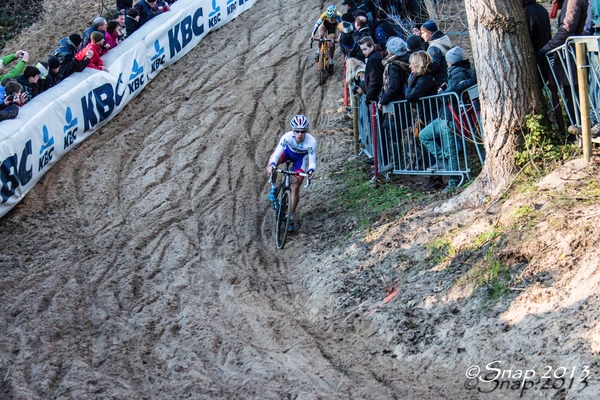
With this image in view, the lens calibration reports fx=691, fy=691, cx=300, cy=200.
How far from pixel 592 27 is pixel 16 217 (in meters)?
8.99

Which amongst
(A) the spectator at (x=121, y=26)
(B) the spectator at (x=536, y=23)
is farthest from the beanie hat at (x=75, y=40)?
(B) the spectator at (x=536, y=23)

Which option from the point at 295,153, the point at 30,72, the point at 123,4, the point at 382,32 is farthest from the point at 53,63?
the point at 382,32

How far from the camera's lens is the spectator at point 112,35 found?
Result: 48.8ft

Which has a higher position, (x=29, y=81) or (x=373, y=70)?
(x=373, y=70)

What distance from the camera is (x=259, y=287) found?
931 cm

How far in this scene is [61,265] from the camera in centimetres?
995

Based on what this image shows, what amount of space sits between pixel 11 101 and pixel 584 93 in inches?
359

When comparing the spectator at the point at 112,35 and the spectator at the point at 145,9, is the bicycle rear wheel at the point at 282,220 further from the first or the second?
the spectator at the point at 145,9

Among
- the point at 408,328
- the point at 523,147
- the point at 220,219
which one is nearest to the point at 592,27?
the point at 523,147

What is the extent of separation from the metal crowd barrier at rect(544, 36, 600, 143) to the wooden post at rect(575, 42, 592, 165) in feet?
0.21

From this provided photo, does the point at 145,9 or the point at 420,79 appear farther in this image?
the point at 145,9

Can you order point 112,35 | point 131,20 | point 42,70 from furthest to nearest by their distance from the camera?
point 131,20 → point 112,35 → point 42,70

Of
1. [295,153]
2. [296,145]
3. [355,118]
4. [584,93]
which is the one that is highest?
[584,93]

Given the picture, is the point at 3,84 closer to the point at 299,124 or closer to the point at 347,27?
the point at 299,124
